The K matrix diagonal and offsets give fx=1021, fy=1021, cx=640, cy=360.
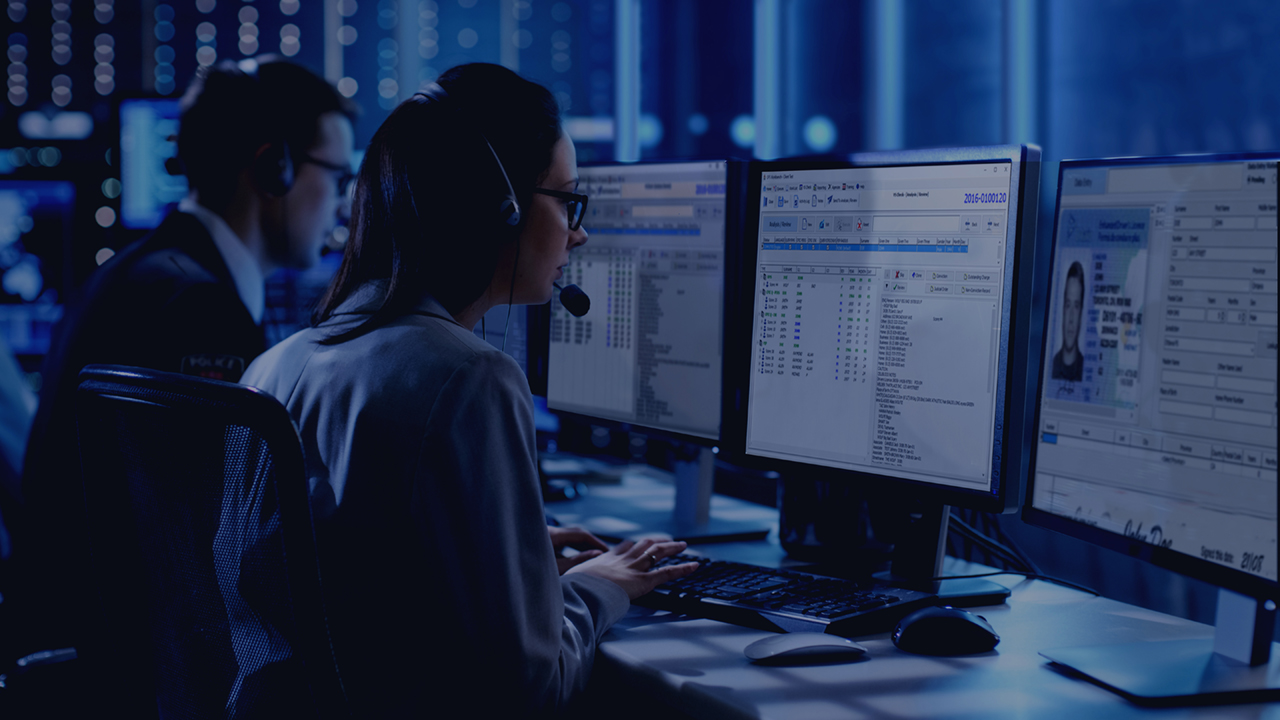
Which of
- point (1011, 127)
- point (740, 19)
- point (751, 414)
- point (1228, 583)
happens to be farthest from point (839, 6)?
point (1228, 583)

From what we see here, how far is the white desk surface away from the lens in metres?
0.86

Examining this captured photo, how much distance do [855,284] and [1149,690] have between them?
55cm

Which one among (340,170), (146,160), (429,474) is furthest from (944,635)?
(146,160)

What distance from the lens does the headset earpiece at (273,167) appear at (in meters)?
1.97

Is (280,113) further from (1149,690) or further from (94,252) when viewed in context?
(1149,690)

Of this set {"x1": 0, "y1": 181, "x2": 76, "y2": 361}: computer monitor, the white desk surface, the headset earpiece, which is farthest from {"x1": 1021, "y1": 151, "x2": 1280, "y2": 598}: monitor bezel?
{"x1": 0, "y1": 181, "x2": 76, "y2": 361}: computer monitor

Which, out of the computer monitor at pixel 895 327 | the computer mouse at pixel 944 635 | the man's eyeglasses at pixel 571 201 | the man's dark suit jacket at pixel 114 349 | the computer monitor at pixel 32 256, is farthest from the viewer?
the computer monitor at pixel 32 256

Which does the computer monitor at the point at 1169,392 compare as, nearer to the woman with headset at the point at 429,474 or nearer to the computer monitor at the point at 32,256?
the woman with headset at the point at 429,474

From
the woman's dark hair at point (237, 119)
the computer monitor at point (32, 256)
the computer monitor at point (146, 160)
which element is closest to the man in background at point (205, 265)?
the woman's dark hair at point (237, 119)

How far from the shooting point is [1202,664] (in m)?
0.93

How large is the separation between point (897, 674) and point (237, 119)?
1.61 metres

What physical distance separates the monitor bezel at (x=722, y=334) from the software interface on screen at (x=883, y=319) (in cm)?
12

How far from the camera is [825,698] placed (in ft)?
2.93

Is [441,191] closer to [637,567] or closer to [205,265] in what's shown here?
[637,567]
